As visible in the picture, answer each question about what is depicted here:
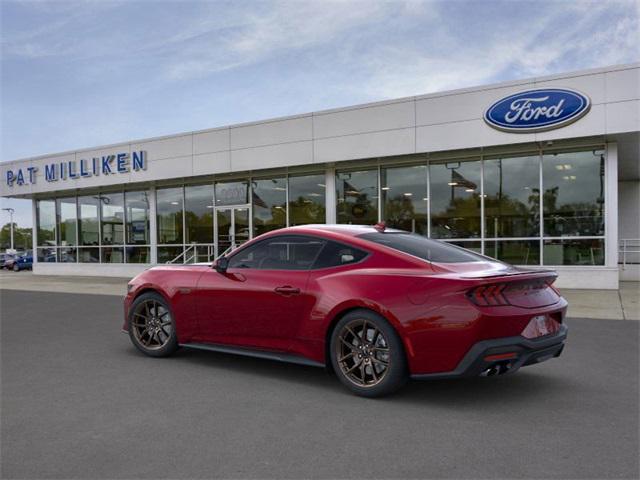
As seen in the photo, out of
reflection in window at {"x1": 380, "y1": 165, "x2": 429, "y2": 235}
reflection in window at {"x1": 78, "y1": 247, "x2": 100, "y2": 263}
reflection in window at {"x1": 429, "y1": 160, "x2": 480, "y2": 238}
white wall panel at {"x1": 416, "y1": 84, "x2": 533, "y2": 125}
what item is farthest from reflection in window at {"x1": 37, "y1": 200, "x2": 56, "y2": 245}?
white wall panel at {"x1": 416, "y1": 84, "x2": 533, "y2": 125}

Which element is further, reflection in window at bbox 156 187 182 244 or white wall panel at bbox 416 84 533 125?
reflection in window at bbox 156 187 182 244

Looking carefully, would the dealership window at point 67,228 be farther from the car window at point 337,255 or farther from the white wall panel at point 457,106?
the car window at point 337,255

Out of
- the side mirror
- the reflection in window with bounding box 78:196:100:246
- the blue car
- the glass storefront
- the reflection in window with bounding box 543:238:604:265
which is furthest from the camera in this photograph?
the blue car

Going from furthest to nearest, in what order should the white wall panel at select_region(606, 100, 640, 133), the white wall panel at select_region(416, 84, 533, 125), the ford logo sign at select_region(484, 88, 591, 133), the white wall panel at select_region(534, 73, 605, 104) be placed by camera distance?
the white wall panel at select_region(416, 84, 533, 125) → the ford logo sign at select_region(484, 88, 591, 133) → the white wall panel at select_region(534, 73, 605, 104) → the white wall panel at select_region(606, 100, 640, 133)

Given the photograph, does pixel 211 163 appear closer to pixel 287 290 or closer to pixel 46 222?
pixel 46 222

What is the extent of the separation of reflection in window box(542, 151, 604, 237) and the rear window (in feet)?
32.0

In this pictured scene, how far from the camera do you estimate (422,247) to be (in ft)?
16.1

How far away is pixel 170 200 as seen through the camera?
67.4ft

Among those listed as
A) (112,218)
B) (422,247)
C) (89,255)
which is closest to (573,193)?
(422,247)

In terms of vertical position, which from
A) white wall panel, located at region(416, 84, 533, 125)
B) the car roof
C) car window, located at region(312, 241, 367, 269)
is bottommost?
car window, located at region(312, 241, 367, 269)

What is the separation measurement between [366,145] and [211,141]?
575cm

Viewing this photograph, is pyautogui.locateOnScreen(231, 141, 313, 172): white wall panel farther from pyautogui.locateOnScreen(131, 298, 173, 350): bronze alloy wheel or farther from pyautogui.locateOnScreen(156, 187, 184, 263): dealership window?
pyautogui.locateOnScreen(131, 298, 173, 350): bronze alloy wheel

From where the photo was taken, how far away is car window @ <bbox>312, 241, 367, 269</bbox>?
188 inches

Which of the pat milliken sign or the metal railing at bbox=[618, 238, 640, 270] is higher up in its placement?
the pat milliken sign
